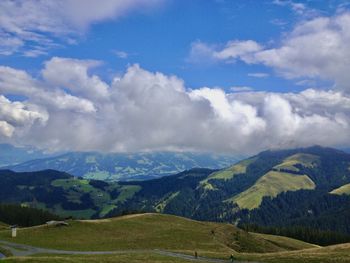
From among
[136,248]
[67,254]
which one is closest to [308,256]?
[136,248]

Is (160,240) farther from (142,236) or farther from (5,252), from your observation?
(5,252)

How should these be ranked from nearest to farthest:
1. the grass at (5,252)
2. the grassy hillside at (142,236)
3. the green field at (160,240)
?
Answer: the grass at (5,252) → the green field at (160,240) → the grassy hillside at (142,236)

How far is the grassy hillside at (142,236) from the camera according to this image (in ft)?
333

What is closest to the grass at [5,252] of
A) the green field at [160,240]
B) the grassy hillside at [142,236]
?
the green field at [160,240]

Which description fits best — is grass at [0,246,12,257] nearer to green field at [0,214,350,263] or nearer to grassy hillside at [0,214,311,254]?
green field at [0,214,350,263]

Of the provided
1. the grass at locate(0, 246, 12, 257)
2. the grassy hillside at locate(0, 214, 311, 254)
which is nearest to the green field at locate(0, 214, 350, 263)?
the grassy hillside at locate(0, 214, 311, 254)

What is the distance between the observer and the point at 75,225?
12150cm

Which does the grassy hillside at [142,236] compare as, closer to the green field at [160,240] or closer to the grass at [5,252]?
the green field at [160,240]

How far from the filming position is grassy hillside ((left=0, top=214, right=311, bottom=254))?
333 ft

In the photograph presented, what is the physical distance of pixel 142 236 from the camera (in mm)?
114750

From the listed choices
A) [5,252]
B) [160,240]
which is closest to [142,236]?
[160,240]

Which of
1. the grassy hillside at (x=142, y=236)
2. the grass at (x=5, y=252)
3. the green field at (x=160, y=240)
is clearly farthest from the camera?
the grassy hillside at (x=142, y=236)

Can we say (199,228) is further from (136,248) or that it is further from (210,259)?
(210,259)

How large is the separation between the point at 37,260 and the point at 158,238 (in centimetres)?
5605
